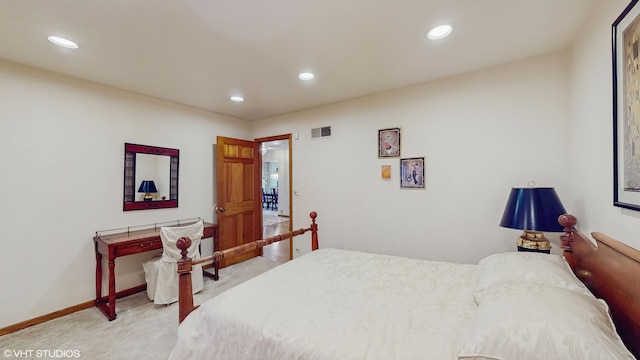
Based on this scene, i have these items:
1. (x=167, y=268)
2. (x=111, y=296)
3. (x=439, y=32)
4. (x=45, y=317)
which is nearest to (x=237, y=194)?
(x=167, y=268)

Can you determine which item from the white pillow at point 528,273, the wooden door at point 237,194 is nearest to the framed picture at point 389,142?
the white pillow at point 528,273

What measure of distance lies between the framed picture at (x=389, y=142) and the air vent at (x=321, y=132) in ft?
2.59

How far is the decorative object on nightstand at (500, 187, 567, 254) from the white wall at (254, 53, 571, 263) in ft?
1.29

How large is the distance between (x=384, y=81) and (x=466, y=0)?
127cm

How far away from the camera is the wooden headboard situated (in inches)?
37.3

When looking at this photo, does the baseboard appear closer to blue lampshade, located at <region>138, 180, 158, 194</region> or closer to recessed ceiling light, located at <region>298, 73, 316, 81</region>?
blue lampshade, located at <region>138, 180, 158, 194</region>

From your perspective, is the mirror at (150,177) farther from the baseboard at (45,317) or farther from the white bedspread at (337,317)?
the white bedspread at (337,317)

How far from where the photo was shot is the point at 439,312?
1295 millimetres

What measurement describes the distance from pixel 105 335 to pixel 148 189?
169 centimetres

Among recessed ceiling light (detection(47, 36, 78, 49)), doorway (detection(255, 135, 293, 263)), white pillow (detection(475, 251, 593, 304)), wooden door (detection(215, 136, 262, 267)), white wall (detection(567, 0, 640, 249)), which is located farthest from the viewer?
doorway (detection(255, 135, 293, 263))

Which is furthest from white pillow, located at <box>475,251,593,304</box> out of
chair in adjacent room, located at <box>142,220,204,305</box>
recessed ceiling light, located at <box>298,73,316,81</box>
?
chair in adjacent room, located at <box>142,220,204,305</box>

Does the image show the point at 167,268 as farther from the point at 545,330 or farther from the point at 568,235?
the point at 568,235

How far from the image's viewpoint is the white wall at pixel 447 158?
228cm

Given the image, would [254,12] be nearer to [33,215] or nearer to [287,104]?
[287,104]
